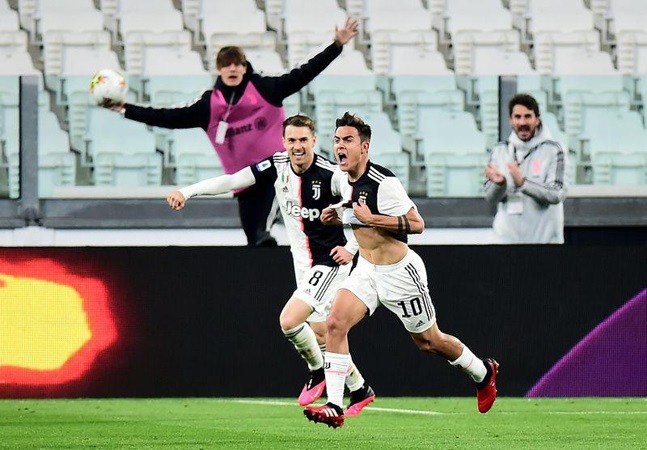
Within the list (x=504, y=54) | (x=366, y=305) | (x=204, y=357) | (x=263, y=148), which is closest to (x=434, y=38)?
(x=504, y=54)

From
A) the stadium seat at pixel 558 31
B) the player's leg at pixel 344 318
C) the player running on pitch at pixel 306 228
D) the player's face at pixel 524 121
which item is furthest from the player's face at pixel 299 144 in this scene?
the stadium seat at pixel 558 31

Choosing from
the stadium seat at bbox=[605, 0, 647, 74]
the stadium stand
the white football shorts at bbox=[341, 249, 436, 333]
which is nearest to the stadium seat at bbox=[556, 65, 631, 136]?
the stadium stand

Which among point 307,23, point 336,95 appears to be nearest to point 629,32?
point 307,23

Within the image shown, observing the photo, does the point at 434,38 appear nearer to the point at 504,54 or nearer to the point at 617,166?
the point at 504,54

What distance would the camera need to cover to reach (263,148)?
9.45m

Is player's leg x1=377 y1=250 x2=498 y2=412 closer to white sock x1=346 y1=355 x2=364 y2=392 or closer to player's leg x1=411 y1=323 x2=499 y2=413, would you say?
player's leg x1=411 y1=323 x2=499 y2=413

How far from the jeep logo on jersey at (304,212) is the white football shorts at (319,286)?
0.32 metres

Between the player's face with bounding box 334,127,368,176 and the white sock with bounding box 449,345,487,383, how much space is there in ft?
4.36

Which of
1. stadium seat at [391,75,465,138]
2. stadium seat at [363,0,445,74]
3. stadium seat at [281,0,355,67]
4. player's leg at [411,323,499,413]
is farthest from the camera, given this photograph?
stadium seat at [363,0,445,74]

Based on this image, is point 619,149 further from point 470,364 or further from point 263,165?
point 470,364

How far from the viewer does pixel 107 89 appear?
882 centimetres

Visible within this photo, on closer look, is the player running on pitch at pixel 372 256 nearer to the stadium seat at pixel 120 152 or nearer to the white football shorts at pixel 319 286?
the white football shorts at pixel 319 286

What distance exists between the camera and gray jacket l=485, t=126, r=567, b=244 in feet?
31.3

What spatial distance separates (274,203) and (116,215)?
168 centimetres
